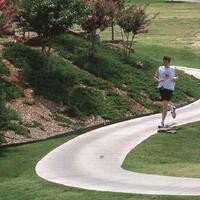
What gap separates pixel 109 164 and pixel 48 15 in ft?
29.5

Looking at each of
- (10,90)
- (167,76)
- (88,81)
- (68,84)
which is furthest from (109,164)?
(88,81)

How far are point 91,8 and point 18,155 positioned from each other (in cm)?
1000

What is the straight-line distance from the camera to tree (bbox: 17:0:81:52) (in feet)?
67.9

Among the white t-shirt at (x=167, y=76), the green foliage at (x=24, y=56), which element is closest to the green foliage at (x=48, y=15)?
the green foliage at (x=24, y=56)

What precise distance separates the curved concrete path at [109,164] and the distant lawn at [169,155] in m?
0.28

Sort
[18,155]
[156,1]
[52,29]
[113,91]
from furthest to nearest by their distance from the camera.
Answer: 1. [156,1]
2. [113,91]
3. [52,29]
4. [18,155]

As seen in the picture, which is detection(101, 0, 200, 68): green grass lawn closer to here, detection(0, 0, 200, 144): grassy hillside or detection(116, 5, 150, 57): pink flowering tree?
detection(116, 5, 150, 57): pink flowering tree

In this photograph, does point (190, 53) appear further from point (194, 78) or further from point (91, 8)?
point (91, 8)

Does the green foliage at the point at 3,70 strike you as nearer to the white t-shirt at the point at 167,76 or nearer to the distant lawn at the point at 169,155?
the white t-shirt at the point at 167,76

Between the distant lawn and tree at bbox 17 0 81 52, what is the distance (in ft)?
19.2

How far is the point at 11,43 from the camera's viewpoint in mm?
23094

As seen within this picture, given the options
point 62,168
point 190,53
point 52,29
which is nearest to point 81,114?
point 52,29

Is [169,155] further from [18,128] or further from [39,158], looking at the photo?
[18,128]

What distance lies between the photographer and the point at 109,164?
12.9m
